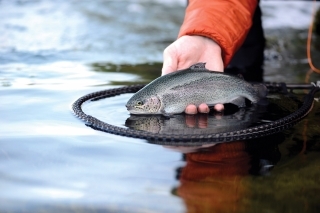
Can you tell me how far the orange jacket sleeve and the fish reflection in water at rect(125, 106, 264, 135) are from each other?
0.68 m

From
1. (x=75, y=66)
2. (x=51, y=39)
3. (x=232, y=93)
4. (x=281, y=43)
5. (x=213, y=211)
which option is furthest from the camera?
(x=281, y=43)

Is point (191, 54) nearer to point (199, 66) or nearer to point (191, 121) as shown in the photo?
point (199, 66)

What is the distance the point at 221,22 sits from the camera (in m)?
3.46

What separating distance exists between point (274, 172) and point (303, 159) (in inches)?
10.4

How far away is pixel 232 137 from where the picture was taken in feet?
7.98

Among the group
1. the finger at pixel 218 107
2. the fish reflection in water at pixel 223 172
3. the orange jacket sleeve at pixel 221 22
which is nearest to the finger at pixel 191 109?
the finger at pixel 218 107

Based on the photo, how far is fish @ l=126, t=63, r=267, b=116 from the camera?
2.76m

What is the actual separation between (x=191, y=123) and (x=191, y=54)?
0.71 meters

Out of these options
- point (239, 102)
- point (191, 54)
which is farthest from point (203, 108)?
point (191, 54)

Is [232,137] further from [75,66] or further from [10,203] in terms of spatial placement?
[75,66]

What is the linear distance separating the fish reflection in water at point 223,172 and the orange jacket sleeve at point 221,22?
3.47 ft

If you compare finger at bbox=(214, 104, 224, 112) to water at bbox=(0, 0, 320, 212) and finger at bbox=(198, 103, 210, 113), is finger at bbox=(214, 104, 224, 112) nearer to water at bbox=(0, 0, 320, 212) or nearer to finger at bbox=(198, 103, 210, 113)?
finger at bbox=(198, 103, 210, 113)

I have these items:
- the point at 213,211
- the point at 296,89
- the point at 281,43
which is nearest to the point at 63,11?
the point at 281,43

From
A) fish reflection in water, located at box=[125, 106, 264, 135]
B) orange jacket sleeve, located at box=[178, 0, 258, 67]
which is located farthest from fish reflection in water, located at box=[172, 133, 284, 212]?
orange jacket sleeve, located at box=[178, 0, 258, 67]
